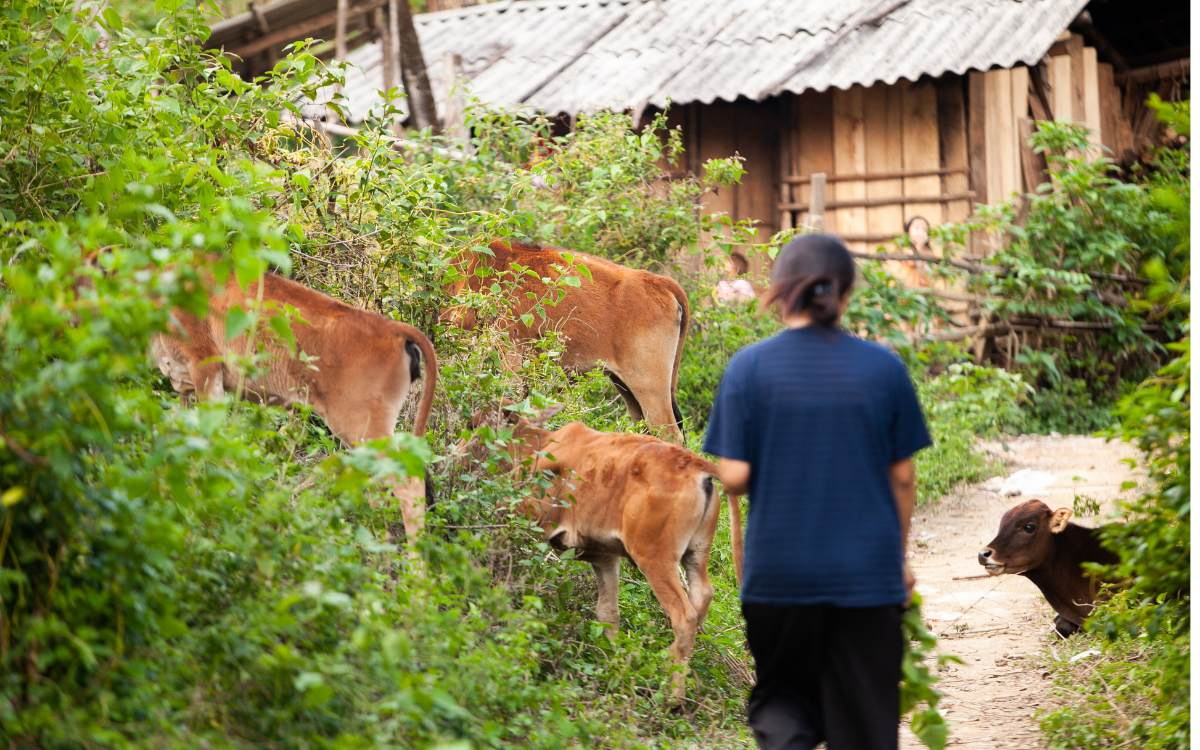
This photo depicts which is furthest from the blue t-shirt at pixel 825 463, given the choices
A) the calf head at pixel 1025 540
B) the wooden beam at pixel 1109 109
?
the wooden beam at pixel 1109 109

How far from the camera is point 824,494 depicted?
3912 mm

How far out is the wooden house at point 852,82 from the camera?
1459 centimetres

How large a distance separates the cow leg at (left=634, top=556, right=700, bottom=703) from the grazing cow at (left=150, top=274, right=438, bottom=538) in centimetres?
115

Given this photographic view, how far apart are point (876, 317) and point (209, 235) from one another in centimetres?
976

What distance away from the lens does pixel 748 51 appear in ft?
51.5

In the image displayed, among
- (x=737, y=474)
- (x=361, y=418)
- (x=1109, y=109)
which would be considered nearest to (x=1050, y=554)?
(x=361, y=418)

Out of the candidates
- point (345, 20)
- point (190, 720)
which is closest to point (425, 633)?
point (190, 720)

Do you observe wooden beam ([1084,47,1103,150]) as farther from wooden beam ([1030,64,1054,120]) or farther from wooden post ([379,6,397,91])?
wooden post ([379,6,397,91])

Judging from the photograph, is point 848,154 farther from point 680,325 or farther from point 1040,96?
point 680,325

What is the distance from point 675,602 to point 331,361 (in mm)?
1921

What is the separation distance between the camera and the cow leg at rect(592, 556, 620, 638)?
6.42 metres

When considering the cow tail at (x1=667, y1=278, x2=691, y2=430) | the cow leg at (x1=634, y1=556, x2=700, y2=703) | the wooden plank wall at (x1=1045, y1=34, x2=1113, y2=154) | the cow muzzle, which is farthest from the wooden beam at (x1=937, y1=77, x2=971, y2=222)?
the cow leg at (x1=634, y1=556, x2=700, y2=703)

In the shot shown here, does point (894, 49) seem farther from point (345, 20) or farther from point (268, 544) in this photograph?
point (268, 544)

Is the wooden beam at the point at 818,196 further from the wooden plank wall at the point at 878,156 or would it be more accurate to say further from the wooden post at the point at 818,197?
the wooden plank wall at the point at 878,156
